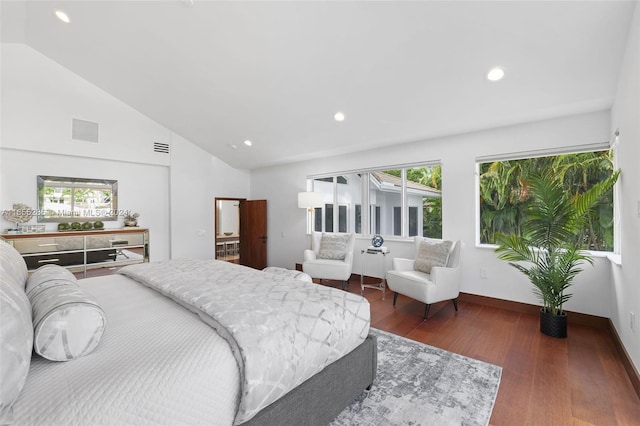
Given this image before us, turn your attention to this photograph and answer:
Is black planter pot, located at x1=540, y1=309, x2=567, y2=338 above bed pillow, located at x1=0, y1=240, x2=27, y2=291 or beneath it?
beneath

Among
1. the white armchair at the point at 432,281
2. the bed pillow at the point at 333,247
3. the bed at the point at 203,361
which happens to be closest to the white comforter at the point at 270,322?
the bed at the point at 203,361

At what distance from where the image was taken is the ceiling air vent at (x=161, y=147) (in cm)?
556

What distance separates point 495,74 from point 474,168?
57.2 inches

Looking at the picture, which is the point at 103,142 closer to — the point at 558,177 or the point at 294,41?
the point at 294,41

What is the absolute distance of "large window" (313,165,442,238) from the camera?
15.0 feet

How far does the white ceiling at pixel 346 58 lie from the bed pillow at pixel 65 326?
9.12 feet

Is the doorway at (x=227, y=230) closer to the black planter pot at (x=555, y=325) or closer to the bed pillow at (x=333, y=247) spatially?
the bed pillow at (x=333, y=247)

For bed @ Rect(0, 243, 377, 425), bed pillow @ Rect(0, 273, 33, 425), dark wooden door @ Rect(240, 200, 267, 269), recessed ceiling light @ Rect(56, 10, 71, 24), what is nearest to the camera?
bed pillow @ Rect(0, 273, 33, 425)

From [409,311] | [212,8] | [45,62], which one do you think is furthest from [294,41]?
[45,62]

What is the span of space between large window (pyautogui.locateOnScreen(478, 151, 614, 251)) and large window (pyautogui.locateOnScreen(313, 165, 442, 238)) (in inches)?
25.2

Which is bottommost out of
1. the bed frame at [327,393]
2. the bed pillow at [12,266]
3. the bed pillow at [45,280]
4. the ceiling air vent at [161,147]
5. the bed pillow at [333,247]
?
the bed frame at [327,393]

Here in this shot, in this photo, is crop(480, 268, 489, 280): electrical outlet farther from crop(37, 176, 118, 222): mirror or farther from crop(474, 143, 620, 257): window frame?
crop(37, 176, 118, 222): mirror

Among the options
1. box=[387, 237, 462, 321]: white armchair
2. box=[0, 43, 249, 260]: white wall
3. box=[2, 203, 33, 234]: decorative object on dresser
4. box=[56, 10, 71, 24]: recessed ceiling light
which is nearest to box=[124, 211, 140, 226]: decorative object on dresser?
box=[0, 43, 249, 260]: white wall

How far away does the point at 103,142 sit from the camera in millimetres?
4977
